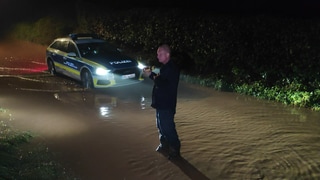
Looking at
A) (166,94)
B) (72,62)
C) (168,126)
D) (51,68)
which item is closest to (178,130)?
(168,126)

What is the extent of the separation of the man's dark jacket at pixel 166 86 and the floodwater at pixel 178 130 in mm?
977

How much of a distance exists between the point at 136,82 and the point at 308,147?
595 cm

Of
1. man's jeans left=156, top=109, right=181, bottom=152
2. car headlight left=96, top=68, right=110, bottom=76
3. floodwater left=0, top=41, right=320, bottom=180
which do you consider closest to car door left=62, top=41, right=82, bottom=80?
floodwater left=0, top=41, right=320, bottom=180

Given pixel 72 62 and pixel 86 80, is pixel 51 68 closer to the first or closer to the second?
pixel 72 62

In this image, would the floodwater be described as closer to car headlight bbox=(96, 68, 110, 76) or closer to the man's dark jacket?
car headlight bbox=(96, 68, 110, 76)

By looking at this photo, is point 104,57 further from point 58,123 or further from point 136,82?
point 58,123

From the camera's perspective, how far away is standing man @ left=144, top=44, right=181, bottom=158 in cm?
566

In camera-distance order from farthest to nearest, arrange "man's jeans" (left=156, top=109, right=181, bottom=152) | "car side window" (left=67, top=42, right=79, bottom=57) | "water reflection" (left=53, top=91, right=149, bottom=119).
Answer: "car side window" (left=67, top=42, right=79, bottom=57), "water reflection" (left=53, top=91, right=149, bottom=119), "man's jeans" (left=156, top=109, right=181, bottom=152)

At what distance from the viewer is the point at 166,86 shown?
5703mm

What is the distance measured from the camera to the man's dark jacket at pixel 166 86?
5652 mm

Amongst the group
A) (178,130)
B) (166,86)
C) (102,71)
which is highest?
(166,86)

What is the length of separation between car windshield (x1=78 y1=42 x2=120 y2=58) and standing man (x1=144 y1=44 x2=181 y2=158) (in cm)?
597

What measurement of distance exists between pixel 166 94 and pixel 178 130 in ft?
6.40

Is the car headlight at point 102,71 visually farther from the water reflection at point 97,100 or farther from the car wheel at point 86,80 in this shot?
the water reflection at point 97,100
